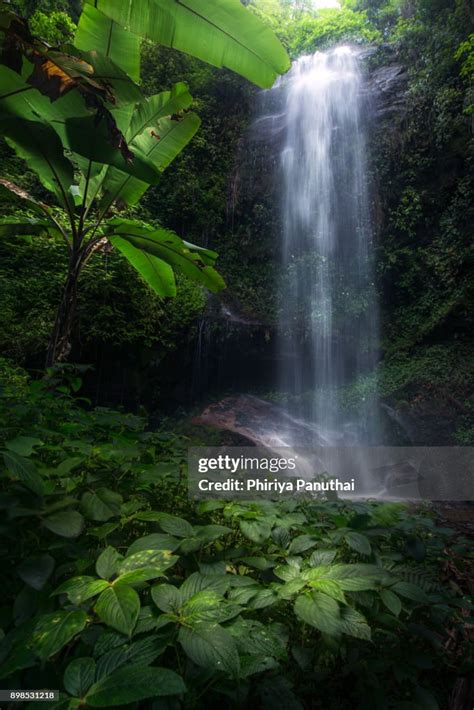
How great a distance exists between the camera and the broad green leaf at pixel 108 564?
75 centimetres

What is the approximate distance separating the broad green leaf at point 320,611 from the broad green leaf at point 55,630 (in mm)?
419

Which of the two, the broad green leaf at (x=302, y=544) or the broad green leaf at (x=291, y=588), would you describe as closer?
the broad green leaf at (x=291, y=588)

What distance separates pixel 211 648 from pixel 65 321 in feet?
9.51

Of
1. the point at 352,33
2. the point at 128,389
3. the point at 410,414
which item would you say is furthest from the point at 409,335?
the point at 352,33

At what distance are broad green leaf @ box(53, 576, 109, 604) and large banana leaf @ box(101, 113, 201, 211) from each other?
10.8 ft

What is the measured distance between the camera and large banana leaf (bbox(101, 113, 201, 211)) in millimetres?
3328

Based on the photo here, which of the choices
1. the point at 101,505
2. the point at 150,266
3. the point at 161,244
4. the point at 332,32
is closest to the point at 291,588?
the point at 101,505

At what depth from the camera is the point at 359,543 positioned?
98 centimetres

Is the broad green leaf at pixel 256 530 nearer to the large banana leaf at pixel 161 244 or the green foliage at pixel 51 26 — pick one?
the large banana leaf at pixel 161 244

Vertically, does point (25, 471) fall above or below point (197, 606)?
above

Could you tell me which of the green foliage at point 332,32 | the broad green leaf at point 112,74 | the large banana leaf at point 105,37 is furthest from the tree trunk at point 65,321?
the green foliage at point 332,32

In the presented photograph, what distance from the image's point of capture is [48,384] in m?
1.96

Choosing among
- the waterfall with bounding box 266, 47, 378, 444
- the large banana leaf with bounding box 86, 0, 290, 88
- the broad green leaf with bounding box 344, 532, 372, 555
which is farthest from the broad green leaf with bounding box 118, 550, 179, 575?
the waterfall with bounding box 266, 47, 378, 444

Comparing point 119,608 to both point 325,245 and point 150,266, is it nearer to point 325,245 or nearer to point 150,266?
point 150,266
